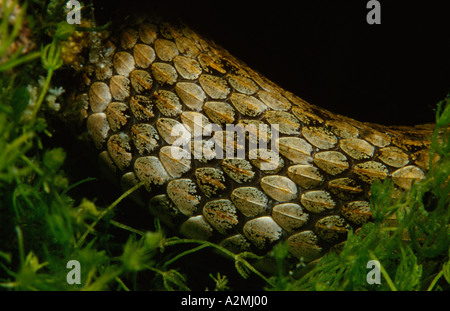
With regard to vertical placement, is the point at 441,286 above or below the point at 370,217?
below

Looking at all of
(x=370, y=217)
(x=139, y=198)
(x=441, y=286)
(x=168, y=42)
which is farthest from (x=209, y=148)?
(x=441, y=286)

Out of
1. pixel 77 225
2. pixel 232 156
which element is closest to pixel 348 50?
pixel 232 156

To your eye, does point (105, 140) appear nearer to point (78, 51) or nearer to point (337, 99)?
point (78, 51)

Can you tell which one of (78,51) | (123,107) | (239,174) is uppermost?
(78,51)

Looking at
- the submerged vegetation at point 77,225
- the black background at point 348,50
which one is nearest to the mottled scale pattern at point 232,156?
the submerged vegetation at point 77,225
